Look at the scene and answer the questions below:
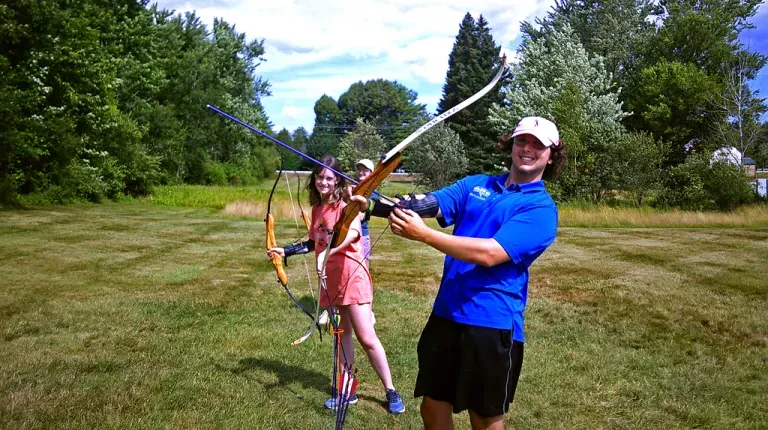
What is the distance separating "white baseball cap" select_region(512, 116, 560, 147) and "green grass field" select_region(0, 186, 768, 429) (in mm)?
2584

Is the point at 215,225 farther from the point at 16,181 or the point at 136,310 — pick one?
the point at 136,310

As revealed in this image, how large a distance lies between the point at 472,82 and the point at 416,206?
5180 centimetres

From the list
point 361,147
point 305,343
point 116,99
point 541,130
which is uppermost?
point 116,99

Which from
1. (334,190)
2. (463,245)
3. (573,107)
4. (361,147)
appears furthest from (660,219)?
(361,147)

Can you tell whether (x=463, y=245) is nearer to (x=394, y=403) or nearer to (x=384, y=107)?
(x=394, y=403)

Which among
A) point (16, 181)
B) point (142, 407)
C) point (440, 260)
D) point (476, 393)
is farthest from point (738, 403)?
point (16, 181)

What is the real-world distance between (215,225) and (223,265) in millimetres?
7954

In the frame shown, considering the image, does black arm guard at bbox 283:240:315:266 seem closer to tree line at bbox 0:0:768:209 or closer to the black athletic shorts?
the black athletic shorts

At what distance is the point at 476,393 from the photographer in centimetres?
284

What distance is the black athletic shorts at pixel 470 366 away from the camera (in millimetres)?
2795

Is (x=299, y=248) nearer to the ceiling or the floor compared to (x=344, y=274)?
nearer to the ceiling

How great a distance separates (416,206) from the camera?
2.90 meters

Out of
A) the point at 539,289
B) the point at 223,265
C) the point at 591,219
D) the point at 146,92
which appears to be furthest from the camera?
the point at 146,92

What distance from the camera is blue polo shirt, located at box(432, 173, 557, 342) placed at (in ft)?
8.96
